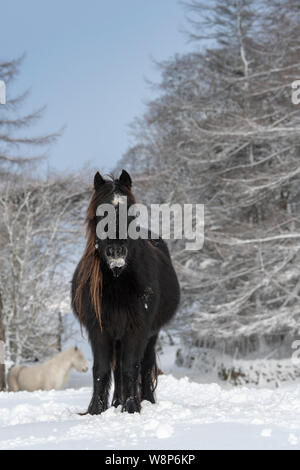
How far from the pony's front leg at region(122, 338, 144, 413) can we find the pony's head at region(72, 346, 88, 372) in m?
6.42

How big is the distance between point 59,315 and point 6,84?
7.28m

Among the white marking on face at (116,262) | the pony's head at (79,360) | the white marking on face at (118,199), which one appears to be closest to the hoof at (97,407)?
the white marking on face at (116,262)

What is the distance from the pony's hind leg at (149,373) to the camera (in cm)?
612

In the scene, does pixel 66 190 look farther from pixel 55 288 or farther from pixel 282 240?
pixel 282 240

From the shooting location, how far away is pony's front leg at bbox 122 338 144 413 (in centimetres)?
493

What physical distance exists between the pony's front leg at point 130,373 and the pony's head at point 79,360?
642 cm

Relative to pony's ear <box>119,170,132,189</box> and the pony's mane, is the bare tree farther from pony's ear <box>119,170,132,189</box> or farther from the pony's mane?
pony's ear <box>119,170,132,189</box>

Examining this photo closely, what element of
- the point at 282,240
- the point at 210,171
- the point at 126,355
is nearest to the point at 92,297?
the point at 126,355

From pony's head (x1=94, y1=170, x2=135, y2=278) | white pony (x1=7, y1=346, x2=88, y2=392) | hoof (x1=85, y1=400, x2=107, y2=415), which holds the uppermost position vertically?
pony's head (x1=94, y1=170, x2=135, y2=278)

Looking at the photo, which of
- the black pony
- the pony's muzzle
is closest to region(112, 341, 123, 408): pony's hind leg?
the black pony

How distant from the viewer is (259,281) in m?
14.0

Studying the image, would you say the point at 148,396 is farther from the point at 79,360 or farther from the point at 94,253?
the point at 79,360

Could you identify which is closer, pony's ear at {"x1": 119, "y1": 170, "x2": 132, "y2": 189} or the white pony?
pony's ear at {"x1": 119, "y1": 170, "x2": 132, "y2": 189}

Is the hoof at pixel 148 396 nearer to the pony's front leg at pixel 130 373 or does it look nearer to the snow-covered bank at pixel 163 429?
the snow-covered bank at pixel 163 429
